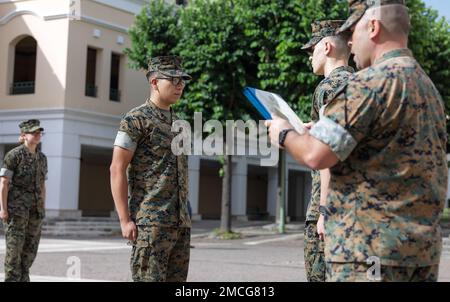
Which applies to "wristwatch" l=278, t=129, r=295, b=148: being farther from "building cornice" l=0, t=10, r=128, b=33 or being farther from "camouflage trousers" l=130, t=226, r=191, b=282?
"building cornice" l=0, t=10, r=128, b=33

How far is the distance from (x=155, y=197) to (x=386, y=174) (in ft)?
7.74

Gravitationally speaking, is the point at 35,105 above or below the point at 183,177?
above

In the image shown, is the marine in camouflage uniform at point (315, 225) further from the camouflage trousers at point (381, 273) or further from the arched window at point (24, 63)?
the arched window at point (24, 63)

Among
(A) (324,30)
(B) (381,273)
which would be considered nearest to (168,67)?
(A) (324,30)

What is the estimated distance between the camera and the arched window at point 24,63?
85.9 feet

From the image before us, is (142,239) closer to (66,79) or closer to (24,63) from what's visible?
(66,79)

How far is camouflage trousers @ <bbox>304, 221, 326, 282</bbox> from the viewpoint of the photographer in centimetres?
482

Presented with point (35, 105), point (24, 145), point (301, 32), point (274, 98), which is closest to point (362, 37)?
point (274, 98)

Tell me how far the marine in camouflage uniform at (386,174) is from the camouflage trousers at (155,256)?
2078 millimetres

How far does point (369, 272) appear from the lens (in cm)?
291

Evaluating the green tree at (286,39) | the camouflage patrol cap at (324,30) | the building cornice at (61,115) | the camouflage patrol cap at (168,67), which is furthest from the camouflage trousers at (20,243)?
the building cornice at (61,115)

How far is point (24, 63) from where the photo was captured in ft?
87.0
